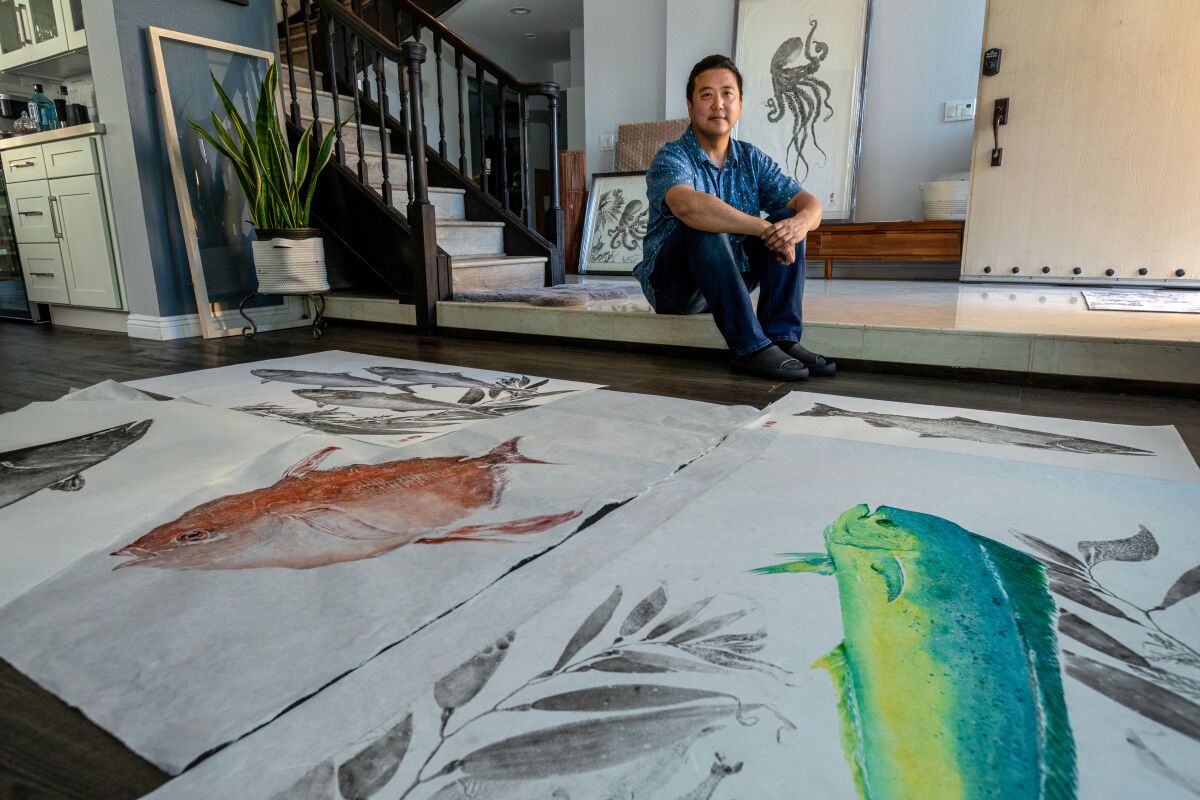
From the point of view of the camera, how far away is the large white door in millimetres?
3293

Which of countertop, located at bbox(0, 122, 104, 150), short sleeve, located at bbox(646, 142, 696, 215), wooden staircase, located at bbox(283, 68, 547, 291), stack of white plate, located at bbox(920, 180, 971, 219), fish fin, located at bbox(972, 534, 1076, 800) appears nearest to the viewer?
fish fin, located at bbox(972, 534, 1076, 800)

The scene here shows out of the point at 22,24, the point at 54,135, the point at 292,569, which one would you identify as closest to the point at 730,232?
the point at 292,569

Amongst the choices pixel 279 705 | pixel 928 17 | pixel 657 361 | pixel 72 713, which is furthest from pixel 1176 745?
pixel 928 17

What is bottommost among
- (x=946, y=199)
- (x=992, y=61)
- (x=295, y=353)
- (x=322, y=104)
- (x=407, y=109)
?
(x=295, y=353)

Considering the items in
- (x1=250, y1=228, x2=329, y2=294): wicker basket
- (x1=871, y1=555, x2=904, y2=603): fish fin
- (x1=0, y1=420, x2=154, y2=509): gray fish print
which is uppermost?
(x1=250, y1=228, x2=329, y2=294): wicker basket

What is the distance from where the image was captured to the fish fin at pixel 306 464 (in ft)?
3.79

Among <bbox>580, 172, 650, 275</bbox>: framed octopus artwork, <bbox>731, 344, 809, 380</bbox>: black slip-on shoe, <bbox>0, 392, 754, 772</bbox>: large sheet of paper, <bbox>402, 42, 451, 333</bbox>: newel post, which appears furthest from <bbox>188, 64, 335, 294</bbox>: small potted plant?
<bbox>580, 172, 650, 275</bbox>: framed octopus artwork

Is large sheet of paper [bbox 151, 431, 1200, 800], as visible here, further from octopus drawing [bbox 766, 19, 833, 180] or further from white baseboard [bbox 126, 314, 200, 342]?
octopus drawing [bbox 766, 19, 833, 180]

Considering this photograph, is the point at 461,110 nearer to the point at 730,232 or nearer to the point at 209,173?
the point at 209,173

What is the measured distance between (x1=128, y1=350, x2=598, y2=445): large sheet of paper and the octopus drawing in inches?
128

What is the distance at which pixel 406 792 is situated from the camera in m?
0.49

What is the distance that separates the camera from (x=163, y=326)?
9.38 feet

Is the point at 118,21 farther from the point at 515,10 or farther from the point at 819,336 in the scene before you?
the point at 515,10

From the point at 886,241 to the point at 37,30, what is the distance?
14.6ft
